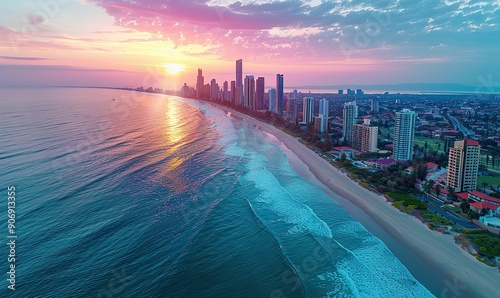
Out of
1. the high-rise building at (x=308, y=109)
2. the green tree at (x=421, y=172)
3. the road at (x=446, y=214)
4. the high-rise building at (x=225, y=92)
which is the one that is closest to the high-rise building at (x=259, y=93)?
the high-rise building at (x=225, y=92)

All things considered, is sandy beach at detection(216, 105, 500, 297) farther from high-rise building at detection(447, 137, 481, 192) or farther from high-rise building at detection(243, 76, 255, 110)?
high-rise building at detection(243, 76, 255, 110)

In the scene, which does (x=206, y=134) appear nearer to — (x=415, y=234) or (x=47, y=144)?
(x=47, y=144)

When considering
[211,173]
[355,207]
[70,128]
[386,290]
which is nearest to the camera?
[386,290]

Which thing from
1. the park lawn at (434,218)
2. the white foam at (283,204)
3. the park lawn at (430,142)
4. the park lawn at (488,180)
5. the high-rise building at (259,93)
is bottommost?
the park lawn at (488,180)

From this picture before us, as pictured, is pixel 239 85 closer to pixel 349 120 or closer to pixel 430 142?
pixel 349 120

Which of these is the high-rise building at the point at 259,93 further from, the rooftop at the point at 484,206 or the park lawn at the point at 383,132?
the rooftop at the point at 484,206

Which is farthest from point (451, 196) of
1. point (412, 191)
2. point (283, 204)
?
point (283, 204)

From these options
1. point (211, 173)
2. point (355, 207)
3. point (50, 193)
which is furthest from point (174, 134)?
point (355, 207)
